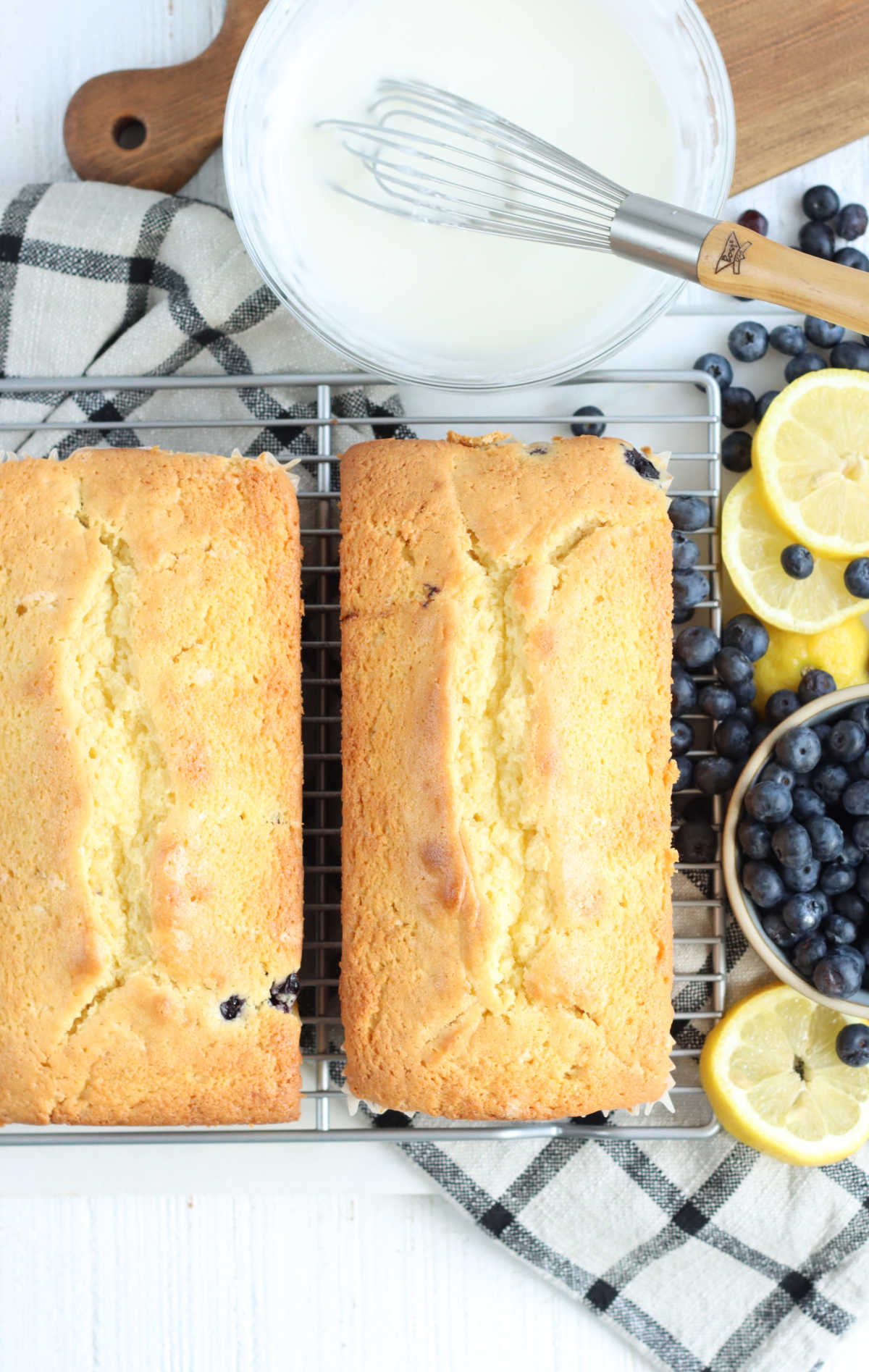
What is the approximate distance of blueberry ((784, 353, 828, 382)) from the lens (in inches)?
106

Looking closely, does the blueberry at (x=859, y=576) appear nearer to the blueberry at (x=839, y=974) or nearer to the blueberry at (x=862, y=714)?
the blueberry at (x=862, y=714)

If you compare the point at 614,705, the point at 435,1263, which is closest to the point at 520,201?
the point at 614,705

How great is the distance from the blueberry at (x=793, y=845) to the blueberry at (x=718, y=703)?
292mm

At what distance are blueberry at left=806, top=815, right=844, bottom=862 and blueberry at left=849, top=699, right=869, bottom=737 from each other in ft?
0.73

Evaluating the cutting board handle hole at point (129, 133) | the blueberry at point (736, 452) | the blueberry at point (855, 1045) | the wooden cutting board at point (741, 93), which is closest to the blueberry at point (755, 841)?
the blueberry at point (855, 1045)

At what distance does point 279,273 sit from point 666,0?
1.11 meters

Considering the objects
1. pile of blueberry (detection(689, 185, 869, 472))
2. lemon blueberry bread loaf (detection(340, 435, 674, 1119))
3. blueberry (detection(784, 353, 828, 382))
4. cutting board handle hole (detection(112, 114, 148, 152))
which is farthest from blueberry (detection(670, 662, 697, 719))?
cutting board handle hole (detection(112, 114, 148, 152))

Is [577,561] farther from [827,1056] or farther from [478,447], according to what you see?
[827,1056]

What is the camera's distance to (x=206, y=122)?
8.84ft

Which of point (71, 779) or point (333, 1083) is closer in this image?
point (71, 779)

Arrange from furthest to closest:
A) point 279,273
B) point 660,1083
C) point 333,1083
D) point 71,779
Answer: point 333,1083, point 279,273, point 660,1083, point 71,779

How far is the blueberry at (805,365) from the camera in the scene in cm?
270

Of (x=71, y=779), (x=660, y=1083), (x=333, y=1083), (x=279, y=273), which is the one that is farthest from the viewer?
(x=333, y=1083)

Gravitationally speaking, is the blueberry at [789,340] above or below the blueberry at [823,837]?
above
